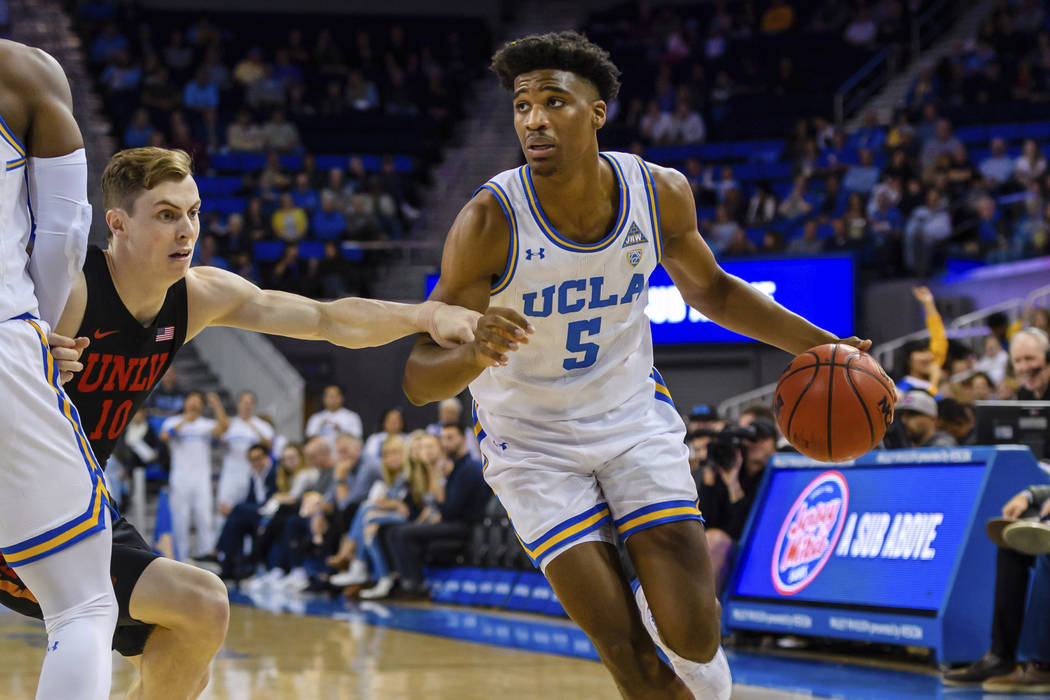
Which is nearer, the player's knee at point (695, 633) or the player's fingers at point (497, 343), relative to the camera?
the player's fingers at point (497, 343)

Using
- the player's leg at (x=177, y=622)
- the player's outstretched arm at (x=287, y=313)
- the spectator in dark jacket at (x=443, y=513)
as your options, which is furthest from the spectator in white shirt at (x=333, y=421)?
the player's leg at (x=177, y=622)

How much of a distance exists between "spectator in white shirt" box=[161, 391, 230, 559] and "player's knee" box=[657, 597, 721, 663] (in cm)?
994

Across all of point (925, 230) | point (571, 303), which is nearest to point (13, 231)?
point (571, 303)

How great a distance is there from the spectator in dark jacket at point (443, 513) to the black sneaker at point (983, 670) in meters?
4.92

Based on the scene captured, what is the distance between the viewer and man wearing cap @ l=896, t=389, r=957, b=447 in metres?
7.32

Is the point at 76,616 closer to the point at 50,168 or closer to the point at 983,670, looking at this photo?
the point at 50,168

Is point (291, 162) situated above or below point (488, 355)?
above

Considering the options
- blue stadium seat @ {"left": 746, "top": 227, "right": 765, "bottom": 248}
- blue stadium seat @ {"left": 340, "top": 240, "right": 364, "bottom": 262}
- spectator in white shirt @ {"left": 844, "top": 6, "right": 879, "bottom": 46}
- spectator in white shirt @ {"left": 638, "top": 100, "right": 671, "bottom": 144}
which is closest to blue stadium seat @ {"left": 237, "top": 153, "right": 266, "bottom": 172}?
blue stadium seat @ {"left": 340, "top": 240, "right": 364, "bottom": 262}

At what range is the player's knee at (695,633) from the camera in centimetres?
365

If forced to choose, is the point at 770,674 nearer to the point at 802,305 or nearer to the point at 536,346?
the point at 536,346

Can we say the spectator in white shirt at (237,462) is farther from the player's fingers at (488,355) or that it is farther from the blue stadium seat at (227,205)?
the player's fingers at (488,355)

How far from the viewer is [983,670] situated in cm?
589

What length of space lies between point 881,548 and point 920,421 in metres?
0.92

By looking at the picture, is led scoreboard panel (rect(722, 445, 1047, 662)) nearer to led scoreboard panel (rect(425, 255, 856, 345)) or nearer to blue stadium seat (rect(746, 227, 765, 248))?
led scoreboard panel (rect(425, 255, 856, 345))
